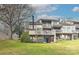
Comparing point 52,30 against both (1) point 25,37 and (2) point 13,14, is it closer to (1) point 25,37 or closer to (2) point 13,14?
(1) point 25,37

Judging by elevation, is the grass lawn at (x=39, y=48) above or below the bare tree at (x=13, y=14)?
below

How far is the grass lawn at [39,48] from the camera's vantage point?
210 cm

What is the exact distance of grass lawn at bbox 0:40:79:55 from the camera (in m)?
2.10

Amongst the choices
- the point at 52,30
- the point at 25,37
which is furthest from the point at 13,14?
the point at 52,30

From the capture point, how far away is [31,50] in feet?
6.93

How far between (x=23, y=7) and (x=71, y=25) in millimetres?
439

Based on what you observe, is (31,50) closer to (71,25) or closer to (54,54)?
(54,54)

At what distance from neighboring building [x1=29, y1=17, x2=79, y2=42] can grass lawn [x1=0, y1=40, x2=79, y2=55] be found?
0.15ft

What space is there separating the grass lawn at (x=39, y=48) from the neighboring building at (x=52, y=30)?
0.05 meters

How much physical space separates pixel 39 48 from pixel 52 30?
0.19 metres

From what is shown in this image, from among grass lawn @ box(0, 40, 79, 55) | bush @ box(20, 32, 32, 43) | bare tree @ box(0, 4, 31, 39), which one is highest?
bare tree @ box(0, 4, 31, 39)
